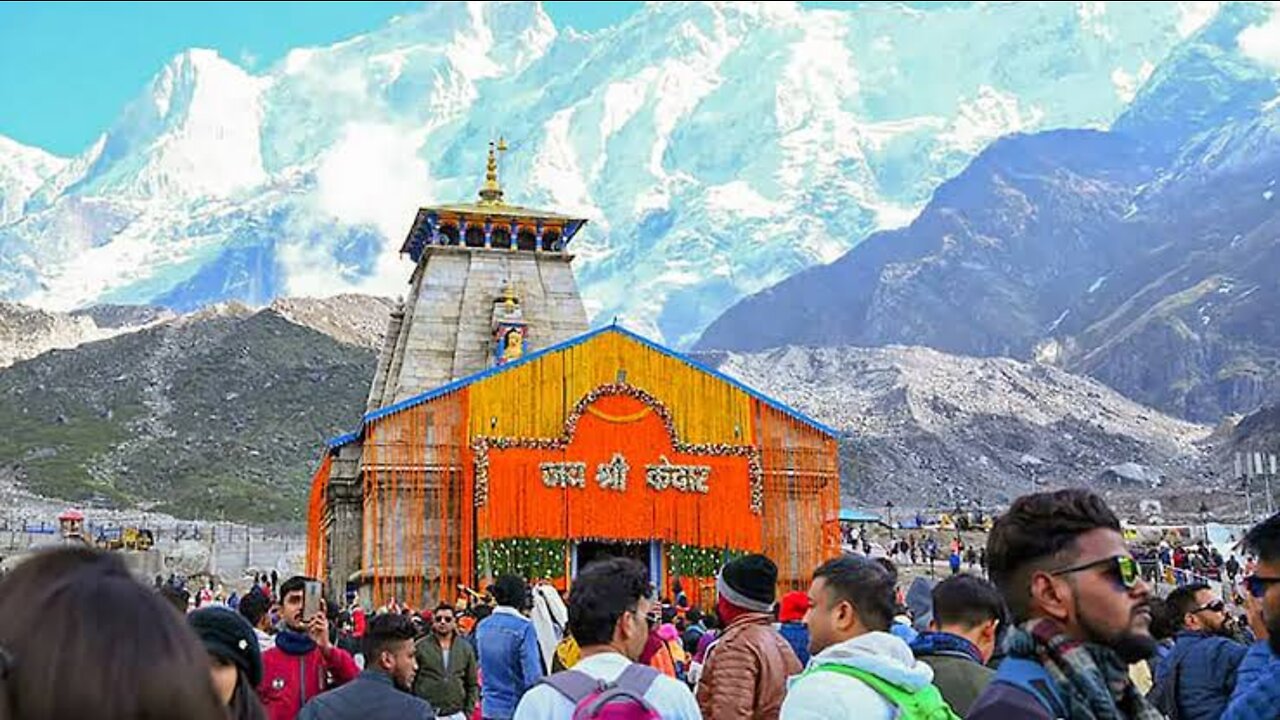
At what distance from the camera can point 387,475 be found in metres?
25.3

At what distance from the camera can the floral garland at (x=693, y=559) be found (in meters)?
25.6

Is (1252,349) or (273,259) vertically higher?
(273,259)

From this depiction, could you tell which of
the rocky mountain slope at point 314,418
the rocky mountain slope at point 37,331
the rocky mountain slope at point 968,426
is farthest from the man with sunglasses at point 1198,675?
the rocky mountain slope at point 37,331

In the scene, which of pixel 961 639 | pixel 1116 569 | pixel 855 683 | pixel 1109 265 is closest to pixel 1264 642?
pixel 961 639

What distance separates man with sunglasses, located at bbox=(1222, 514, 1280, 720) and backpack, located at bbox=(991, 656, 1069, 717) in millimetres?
1431

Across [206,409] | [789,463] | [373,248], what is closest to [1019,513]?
[789,463]

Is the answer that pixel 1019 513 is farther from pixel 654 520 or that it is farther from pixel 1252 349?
pixel 1252 349

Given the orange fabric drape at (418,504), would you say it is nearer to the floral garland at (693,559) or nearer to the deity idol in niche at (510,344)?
the deity idol in niche at (510,344)

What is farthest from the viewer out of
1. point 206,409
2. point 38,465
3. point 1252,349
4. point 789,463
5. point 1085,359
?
point 1085,359

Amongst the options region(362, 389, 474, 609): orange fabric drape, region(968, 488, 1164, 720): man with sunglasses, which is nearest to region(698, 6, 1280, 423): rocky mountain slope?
region(362, 389, 474, 609): orange fabric drape

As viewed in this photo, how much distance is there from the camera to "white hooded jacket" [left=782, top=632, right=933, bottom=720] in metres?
3.87

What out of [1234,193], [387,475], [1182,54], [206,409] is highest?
[1182,54]

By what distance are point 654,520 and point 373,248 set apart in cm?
17560

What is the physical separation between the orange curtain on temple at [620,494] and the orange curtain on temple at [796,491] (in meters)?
0.63
